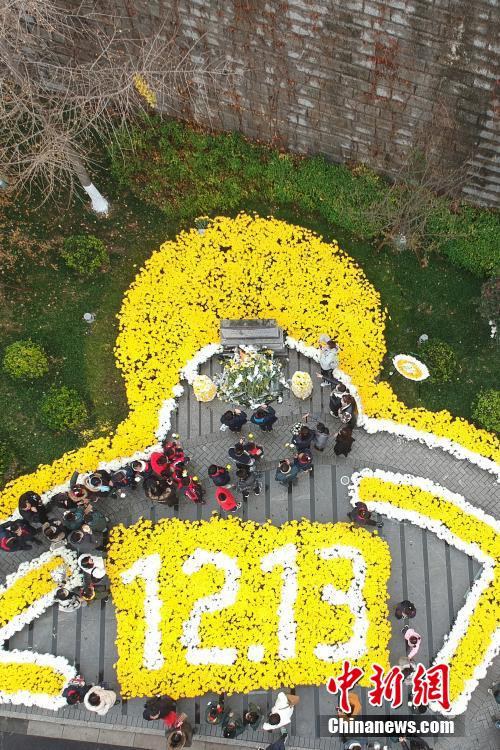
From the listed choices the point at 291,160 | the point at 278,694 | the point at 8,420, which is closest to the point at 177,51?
the point at 291,160

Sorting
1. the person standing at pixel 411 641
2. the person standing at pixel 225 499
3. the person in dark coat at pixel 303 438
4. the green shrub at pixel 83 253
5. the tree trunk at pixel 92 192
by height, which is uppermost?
the tree trunk at pixel 92 192

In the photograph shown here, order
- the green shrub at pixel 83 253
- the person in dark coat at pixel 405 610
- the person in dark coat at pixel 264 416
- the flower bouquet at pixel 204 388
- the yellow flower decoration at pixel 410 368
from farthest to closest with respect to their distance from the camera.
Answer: the green shrub at pixel 83 253 → the yellow flower decoration at pixel 410 368 → the flower bouquet at pixel 204 388 → the person in dark coat at pixel 264 416 → the person in dark coat at pixel 405 610

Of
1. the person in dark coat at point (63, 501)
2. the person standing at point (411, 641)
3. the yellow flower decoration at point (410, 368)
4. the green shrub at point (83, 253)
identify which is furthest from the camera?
the green shrub at point (83, 253)

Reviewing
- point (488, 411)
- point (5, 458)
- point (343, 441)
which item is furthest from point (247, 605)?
point (488, 411)

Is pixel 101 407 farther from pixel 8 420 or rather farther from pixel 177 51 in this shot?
pixel 177 51

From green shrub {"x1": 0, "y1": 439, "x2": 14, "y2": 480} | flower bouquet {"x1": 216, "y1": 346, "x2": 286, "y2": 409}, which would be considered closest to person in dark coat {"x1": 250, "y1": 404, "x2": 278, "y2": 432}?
flower bouquet {"x1": 216, "y1": 346, "x2": 286, "y2": 409}

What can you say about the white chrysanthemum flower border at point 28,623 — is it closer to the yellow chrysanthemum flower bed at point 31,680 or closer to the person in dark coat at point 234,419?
the yellow chrysanthemum flower bed at point 31,680


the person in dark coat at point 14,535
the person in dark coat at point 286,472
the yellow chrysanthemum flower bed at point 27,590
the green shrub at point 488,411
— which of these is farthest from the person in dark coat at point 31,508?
the green shrub at point 488,411

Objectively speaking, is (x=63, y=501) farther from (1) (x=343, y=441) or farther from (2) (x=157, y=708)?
(1) (x=343, y=441)
